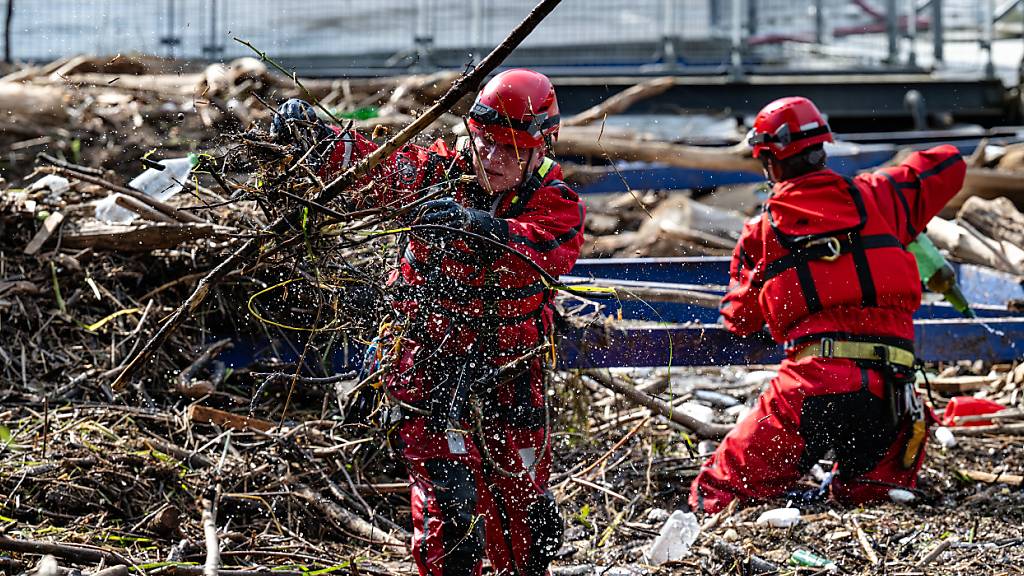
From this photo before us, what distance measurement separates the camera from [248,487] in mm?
4734

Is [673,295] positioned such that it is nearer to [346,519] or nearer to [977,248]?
[346,519]

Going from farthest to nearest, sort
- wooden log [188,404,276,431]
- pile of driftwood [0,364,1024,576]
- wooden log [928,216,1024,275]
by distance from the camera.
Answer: wooden log [928,216,1024,275], wooden log [188,404,276,431], pile of driftwood [0,364,1024,576]

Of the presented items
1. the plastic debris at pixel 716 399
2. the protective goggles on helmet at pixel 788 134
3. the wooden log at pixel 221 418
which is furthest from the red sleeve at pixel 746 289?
the wooden log at pixel 221 418

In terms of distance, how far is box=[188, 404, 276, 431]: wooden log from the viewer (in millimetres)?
4867

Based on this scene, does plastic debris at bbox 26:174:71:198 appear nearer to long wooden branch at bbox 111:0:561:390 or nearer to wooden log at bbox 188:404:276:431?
wooden log at bbox 188:404:276:431

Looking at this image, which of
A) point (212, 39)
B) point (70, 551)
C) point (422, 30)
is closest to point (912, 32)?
point (422, 30)

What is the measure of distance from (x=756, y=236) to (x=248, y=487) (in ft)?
8.04

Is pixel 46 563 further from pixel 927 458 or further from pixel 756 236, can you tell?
pixel 927 458

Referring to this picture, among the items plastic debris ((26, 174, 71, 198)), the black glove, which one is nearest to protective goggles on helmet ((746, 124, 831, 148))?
the black glove

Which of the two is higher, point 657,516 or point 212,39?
point 212,39

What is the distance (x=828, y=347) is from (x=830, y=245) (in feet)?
1.50

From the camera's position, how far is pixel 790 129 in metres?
5.16

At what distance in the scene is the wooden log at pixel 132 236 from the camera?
5121mm

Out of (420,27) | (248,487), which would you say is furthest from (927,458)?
(420,27)
